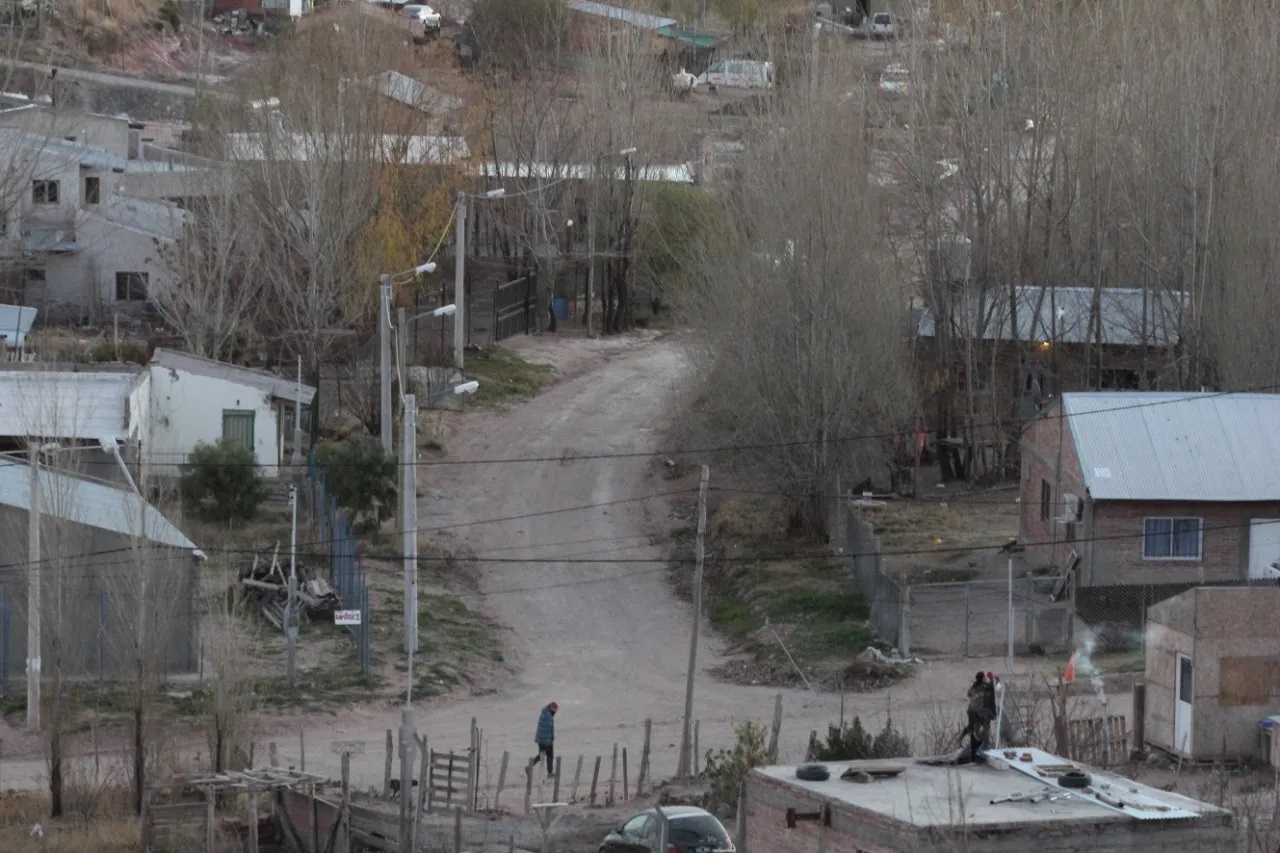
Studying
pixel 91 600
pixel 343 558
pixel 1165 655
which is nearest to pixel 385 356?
pixel 343 558

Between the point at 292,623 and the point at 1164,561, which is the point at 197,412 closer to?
the point at 292,623

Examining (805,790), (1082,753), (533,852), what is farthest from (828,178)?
(805,790)

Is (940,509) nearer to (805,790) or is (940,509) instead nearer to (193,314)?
(193,314)

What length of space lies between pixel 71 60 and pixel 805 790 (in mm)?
66664

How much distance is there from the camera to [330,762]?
24.7 meters

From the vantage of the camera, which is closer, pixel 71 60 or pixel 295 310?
pixel 295 310

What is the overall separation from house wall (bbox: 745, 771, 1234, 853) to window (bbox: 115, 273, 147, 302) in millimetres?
36639

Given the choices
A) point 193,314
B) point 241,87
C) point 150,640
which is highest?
point 241,87

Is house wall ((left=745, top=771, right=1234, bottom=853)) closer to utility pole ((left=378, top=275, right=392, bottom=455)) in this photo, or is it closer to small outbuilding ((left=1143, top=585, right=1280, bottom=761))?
small outbuilding ((left=1143, top=585, right=1280, bottom=761))

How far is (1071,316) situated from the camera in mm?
43688

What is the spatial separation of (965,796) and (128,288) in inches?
1487

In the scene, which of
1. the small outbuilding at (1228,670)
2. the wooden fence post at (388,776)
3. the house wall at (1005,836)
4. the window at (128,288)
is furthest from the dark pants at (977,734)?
the window at (128,288)

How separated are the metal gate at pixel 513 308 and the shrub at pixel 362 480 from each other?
54.6ft

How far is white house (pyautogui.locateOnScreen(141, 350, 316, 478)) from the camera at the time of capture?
36.8 metres
